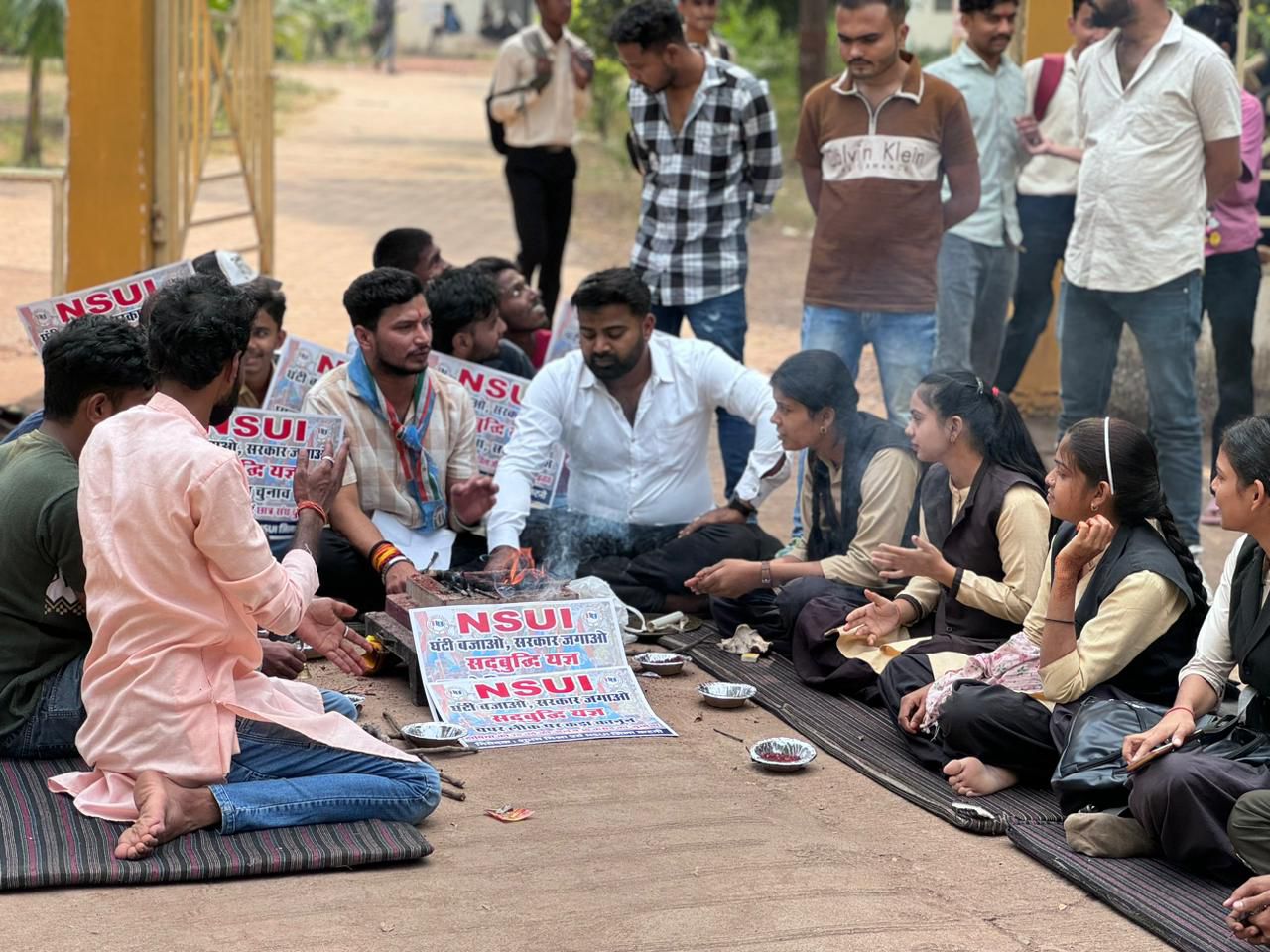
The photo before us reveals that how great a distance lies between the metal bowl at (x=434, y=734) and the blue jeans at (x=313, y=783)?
1.84 ft

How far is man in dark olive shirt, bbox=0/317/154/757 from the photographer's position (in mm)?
4207

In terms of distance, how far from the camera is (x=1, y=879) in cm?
369

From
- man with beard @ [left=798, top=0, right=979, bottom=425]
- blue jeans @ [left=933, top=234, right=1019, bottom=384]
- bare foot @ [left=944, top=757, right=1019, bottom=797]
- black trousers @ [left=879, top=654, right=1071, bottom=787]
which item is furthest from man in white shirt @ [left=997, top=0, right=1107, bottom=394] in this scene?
bare foot @ [left=944, top=757, right=1019, bottom=797]

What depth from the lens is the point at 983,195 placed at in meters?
7.67

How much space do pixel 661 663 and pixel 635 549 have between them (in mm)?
902

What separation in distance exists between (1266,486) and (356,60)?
4383 centimetres

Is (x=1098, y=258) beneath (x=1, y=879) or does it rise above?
above

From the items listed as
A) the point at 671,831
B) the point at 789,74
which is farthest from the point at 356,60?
the point at 671,831

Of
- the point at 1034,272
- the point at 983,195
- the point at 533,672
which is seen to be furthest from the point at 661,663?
the point at 1034,272

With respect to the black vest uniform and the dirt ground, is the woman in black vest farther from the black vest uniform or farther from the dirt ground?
the black vest uniform

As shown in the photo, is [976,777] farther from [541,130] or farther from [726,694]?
[541,130]

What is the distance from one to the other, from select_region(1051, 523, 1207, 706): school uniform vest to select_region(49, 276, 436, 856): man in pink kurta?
1892mm

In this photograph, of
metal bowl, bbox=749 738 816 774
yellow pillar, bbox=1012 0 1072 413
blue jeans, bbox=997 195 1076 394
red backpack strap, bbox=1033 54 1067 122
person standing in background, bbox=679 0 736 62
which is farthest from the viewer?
yellow pillar, bbox=1012 0 1072 413

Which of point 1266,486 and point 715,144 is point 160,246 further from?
point 1266,486
